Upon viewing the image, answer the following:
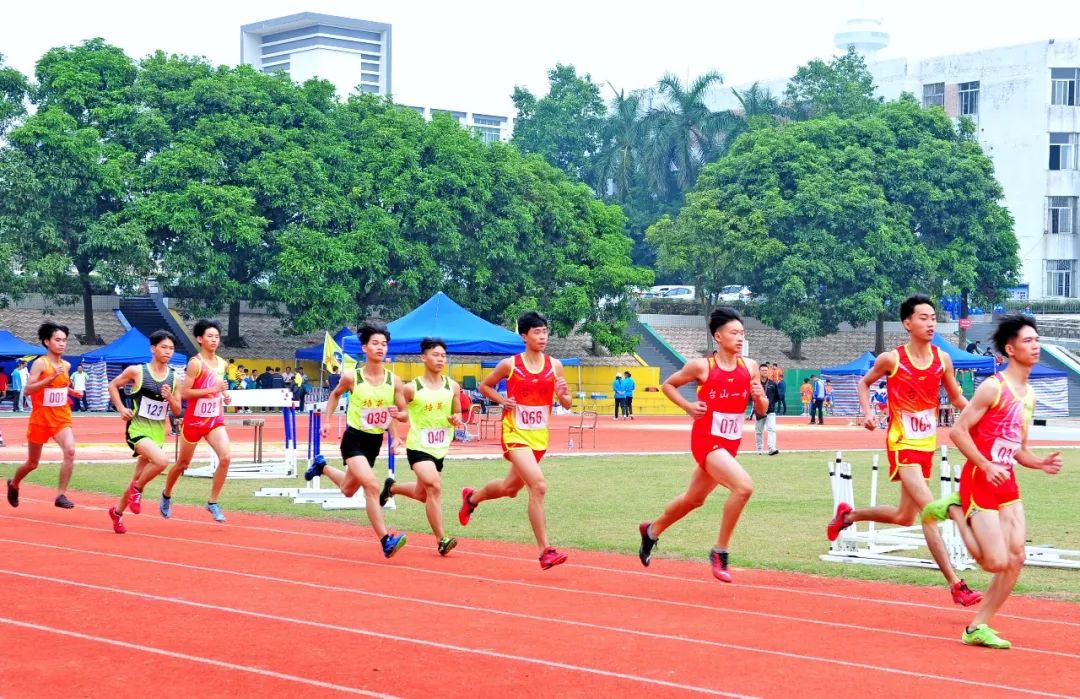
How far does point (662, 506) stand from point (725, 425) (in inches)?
287

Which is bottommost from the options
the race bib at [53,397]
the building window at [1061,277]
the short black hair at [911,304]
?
the race bib at [53,397]

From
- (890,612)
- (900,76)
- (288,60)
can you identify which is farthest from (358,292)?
(288,60)

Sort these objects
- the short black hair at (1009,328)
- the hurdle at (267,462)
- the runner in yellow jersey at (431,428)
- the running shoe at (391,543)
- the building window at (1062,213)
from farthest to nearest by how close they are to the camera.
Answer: the building window at (1062,213) < the hurdle at (267,462) < the runner in yellow jersey at (431,428) < the running shoe at (391,543) < the short black hair at (1009,328)

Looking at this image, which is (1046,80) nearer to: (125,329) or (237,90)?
(237,90)

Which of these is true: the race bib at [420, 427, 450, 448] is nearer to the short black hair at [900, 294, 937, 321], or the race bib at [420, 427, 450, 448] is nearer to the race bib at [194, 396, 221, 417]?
the race bib at [194, 396, 221, 417]

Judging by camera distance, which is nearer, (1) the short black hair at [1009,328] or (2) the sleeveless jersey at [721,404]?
(1) the short black hair at [1009,328]

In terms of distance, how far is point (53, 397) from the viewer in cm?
1551

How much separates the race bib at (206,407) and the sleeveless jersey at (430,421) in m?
2.56

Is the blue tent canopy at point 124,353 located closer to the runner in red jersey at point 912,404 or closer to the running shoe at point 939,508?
the runner in red jersey at point 912,404

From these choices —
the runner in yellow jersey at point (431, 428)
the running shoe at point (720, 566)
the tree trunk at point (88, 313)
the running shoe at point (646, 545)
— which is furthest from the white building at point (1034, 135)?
the running shoe at point (720, 566)

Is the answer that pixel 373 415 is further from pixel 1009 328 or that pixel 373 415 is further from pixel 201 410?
pixel 1009 328

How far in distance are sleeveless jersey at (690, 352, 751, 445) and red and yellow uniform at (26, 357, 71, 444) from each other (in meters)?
7.72

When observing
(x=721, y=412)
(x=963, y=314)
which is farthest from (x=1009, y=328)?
(x=963, y=314)

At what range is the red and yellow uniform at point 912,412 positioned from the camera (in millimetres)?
10383
